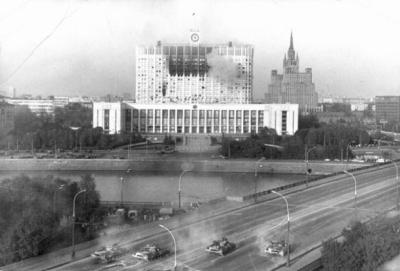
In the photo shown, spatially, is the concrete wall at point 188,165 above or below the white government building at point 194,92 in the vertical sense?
below

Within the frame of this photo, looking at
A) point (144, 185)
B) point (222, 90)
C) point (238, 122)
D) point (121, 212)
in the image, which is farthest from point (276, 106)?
point (121, 212)

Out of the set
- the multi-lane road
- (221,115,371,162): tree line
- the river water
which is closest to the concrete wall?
the river water

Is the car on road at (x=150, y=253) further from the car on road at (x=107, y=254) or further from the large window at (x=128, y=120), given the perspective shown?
the large window at (x=128, y=120)

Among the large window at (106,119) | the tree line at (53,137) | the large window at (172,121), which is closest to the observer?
the tree line at (53,137)

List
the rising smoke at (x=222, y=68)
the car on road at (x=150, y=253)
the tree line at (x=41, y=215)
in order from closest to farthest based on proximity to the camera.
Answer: the car on road at (x=150, y=253) → the tree line at (x=41, y=215) → the rising smoke at (x=222, y=68)

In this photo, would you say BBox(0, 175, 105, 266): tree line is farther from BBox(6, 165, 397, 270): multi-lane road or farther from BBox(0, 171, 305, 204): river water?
BBox(0, 171, 305, 204): river water

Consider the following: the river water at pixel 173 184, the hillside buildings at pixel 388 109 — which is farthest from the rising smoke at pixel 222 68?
the river water at pixel 173 184

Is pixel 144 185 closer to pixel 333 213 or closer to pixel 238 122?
pixel 333 213
